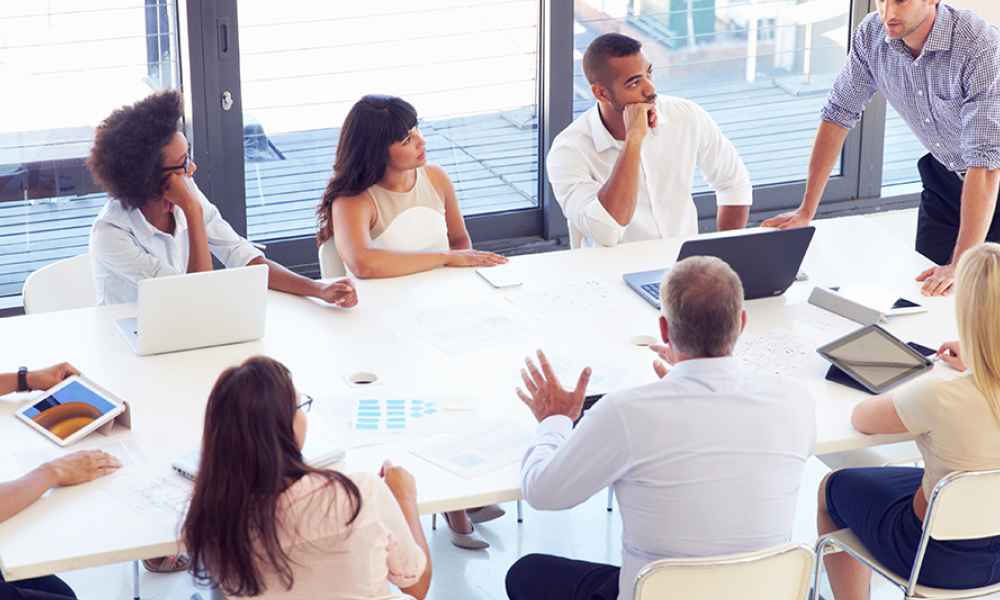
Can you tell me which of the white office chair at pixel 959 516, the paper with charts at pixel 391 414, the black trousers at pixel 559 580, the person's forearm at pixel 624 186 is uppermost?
the person's forearm at pixel 624 186

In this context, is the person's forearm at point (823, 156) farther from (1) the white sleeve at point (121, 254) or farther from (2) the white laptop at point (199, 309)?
(1) the white sleeve at point (121, 254)

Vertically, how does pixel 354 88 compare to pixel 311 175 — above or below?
above

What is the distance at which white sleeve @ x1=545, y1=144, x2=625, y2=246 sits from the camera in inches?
168

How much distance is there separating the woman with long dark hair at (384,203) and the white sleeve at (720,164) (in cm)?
89

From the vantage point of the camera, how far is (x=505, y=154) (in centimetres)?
577

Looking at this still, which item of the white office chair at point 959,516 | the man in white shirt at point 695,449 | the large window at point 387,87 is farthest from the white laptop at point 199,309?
the large window at point 387,87

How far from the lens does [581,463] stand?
2.60 metres

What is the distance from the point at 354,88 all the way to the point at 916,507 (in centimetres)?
307

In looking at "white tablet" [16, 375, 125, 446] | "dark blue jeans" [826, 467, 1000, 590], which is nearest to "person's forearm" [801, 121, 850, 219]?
"dark blue jeans" [826, 467, 1000, 590]

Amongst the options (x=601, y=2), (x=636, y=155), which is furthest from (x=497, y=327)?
(x=601, y=2)

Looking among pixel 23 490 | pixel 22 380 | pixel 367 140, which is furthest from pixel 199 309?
pixel 367 140

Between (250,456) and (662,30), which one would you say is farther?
(662,30)

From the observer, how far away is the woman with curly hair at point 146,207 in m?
3.73

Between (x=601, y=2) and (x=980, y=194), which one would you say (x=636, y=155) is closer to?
(x=980, y=194)
